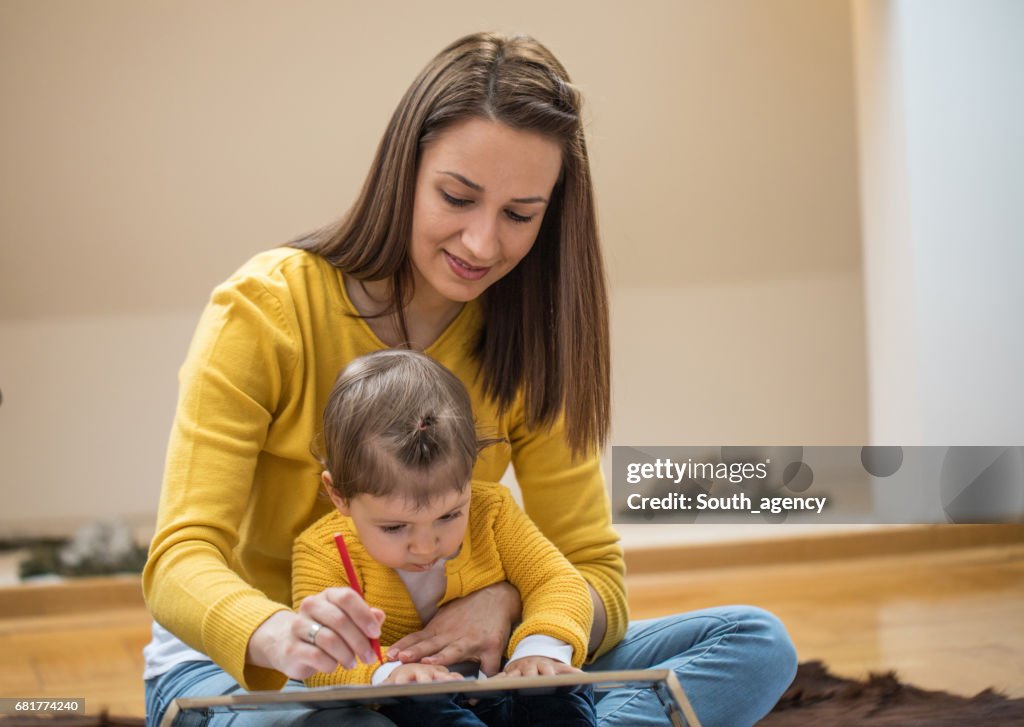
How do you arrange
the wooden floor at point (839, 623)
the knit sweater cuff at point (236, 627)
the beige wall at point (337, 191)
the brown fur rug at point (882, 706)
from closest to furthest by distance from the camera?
the knit sweater cuff at point (236, 627) → the brown fur rug at point (882, 706) → the wooden floor at point (839, 623) → the beige wall at point (337, 191)

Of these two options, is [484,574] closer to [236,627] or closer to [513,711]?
[513,711]

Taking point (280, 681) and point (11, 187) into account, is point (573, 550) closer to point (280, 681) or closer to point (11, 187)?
point (280, 681)

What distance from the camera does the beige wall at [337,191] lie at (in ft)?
12.0

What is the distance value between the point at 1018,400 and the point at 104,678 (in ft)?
7.68

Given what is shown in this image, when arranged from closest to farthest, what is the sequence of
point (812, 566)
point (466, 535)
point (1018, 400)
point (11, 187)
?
point (466, 535), point (1018, 400), point (812, 566), point (11, 187)

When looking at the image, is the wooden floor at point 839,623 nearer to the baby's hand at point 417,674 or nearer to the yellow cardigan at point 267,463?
the yellow cardigan at point 267,463

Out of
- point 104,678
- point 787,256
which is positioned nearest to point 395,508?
point 104,678

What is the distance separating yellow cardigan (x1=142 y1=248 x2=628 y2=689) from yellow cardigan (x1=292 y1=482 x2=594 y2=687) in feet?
0.25

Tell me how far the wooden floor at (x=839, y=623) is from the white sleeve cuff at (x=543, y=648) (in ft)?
3.78

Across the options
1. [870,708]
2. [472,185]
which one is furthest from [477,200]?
[870,708]

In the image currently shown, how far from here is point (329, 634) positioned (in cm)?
106

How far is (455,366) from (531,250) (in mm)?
177

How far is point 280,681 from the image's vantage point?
1300mm

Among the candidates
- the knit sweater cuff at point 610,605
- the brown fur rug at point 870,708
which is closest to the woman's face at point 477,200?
the knit sweater cuff at point 610,605
